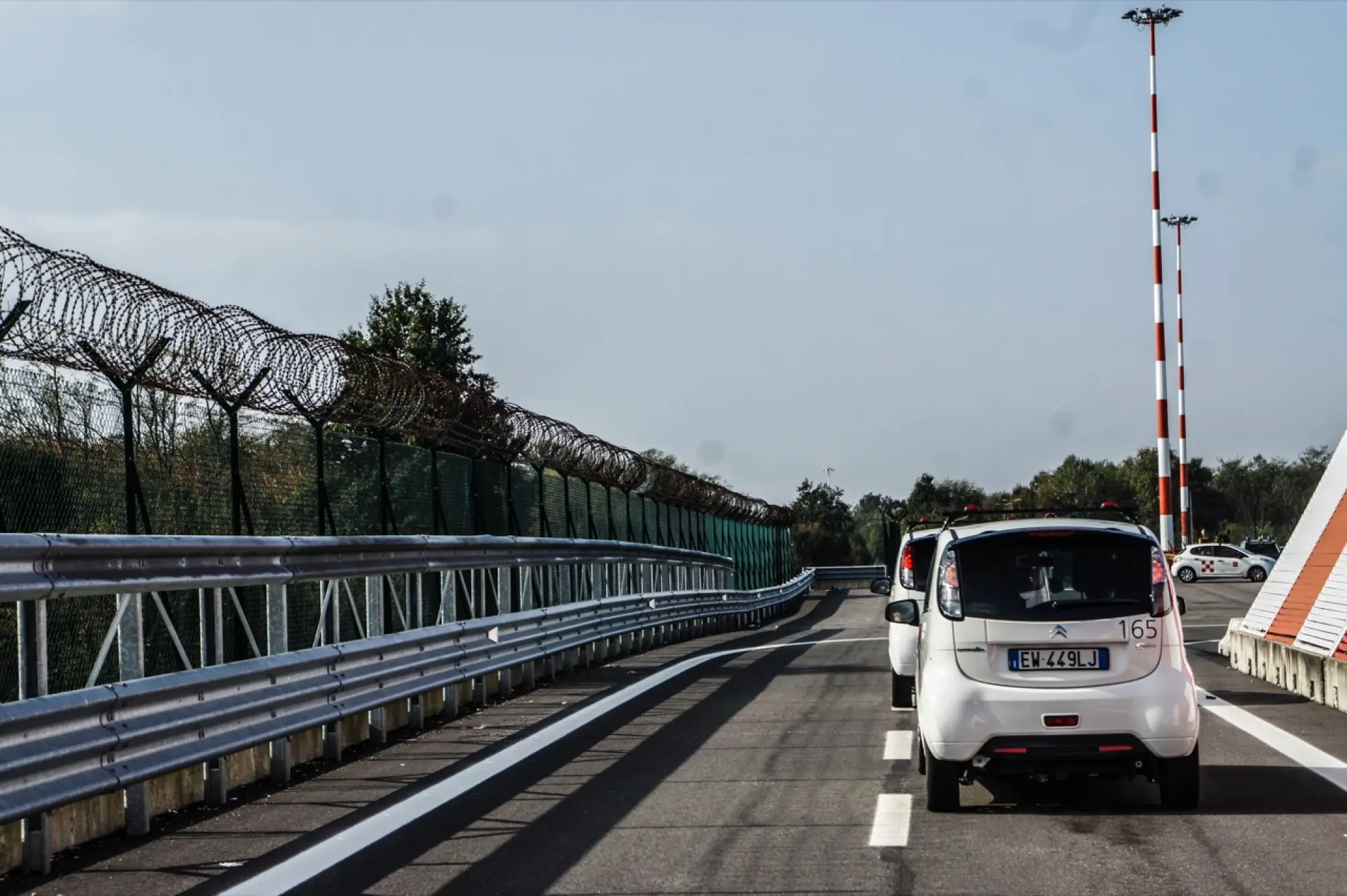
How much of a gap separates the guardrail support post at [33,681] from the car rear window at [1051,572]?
174 inches

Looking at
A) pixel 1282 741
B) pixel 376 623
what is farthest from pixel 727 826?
pixel 1282 741

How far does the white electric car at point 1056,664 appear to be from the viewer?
8539mm

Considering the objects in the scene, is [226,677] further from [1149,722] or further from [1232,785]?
[1232,785]

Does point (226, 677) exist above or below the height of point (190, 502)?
below

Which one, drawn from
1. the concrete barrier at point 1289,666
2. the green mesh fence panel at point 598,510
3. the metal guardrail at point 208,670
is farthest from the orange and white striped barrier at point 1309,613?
the green mesh fence panel at point 598,510

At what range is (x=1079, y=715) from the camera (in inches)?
336

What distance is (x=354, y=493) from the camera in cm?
1647

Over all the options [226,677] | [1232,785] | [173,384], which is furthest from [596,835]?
[173,384]

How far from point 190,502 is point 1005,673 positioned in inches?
273

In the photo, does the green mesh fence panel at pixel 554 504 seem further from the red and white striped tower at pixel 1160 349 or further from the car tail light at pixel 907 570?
the red and white striped tower at pixel 1160 349

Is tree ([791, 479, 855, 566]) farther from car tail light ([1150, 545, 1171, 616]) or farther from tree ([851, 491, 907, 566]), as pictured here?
car tail light ([1150, 545, 1171, 616])

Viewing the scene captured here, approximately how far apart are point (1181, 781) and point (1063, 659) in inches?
31.8

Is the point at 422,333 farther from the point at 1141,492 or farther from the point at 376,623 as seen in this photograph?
the point at 1141,492

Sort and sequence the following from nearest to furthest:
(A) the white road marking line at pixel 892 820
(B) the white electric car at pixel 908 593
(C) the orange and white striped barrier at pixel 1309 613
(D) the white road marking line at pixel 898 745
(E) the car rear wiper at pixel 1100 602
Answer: (A) the white road marking line at pixel 892 820
(E) the car rear wiper at pixel 1100 602
(D) the white road marking line at pixel 898 745
(B) the white electric car at pixel 908 593
(C) the orange and white striped barrier at pixel 1309 613
